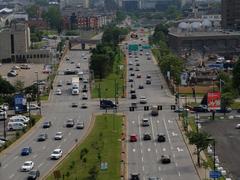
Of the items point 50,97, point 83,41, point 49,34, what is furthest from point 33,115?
point 49,34

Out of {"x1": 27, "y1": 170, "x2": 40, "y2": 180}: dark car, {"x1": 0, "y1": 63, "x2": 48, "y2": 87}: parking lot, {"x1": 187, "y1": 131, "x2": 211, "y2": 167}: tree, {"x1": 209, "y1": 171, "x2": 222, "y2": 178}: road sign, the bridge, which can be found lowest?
the bridge

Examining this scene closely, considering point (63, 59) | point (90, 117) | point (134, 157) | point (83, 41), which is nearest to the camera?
point (134, 157)

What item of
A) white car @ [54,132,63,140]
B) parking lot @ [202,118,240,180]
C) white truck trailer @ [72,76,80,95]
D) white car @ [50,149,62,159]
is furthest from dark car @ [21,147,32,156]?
white truck trailer @ [72,76,80,95]

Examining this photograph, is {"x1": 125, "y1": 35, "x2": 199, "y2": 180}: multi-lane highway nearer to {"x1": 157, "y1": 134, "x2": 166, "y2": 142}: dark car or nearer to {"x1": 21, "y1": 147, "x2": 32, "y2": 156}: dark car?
{"x1": 157, "y1": 134, "x2": 166, "y2": 142}: dark car

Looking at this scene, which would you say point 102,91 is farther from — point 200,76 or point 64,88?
point 200,76

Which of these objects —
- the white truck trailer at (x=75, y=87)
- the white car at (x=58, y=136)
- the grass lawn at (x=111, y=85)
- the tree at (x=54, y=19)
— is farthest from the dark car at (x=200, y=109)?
the tree at (x=54, y=19)

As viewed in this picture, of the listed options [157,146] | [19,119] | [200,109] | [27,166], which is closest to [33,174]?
[27,166]
